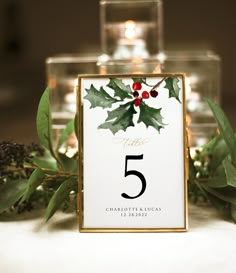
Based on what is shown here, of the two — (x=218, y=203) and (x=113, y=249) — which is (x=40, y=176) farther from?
(x=218, y=203)

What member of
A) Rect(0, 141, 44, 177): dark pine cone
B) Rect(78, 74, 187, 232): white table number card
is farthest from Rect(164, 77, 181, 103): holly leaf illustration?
Rect(0, 141, 44, 177): dark pine cone

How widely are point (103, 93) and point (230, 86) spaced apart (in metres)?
1.41

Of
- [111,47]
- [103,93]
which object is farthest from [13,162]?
[111,47]

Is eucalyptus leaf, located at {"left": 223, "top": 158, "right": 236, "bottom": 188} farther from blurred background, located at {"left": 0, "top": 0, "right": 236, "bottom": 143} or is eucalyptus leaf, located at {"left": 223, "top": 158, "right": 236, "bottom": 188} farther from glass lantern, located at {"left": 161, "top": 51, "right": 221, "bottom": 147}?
blurred background, located at {"left": 0, "top": 0, "right": 236, "bottom": 143}

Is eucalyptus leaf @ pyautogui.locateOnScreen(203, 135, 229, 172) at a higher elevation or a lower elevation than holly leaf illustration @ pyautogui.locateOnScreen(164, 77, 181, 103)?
lower

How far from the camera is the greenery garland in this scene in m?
0.72

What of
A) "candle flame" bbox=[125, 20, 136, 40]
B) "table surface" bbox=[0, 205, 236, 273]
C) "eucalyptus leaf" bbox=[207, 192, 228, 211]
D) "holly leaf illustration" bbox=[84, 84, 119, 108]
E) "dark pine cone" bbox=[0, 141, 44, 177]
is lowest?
"table surface" bbox=[0, 205, 236, 273]

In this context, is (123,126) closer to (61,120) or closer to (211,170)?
(211,170)

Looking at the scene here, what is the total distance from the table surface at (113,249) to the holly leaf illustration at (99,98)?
0.54 ft

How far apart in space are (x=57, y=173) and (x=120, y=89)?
0.16 meters

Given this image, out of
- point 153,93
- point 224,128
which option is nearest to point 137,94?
point 153,93

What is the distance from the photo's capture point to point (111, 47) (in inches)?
47.1

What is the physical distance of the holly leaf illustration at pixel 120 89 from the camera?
70 centimetres

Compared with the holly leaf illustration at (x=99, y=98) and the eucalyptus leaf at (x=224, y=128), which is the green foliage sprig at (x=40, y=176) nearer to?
the holly leaf illustration at (x=99, y=98)
